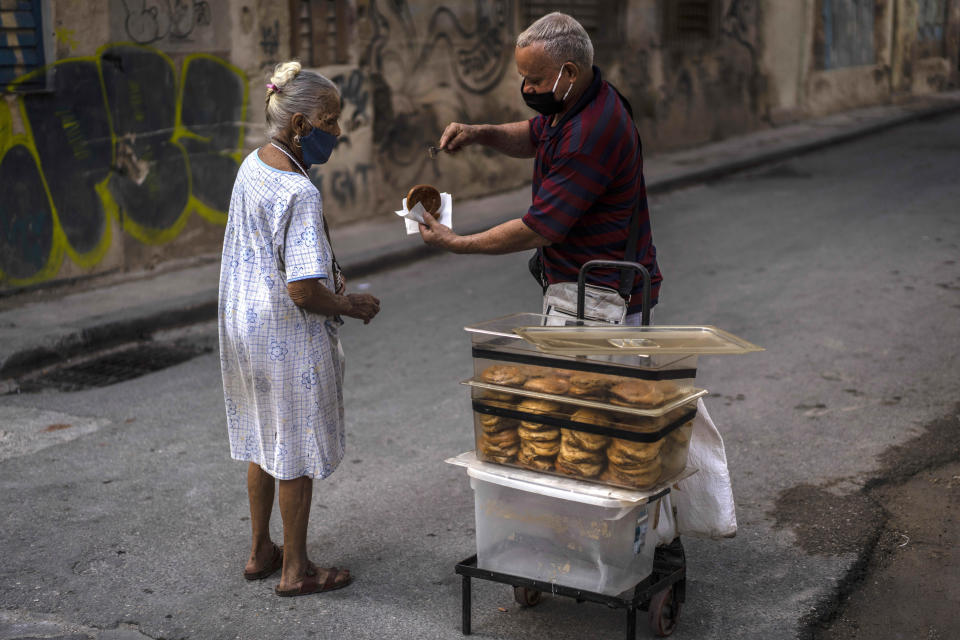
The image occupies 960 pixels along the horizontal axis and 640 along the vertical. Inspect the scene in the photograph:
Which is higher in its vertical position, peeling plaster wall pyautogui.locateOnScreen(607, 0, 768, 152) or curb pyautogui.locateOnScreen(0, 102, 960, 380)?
peeling plaster wall pyautogui.locateOnScreen(607, 0, 768, 152)

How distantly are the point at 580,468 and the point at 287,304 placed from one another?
1.10 m

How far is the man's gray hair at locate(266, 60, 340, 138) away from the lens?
350cm

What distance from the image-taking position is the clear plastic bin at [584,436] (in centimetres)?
314

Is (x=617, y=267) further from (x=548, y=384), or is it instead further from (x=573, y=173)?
(x=548, y=384)

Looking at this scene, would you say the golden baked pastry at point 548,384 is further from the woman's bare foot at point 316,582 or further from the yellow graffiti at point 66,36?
the yellow graffiti at point 66,36

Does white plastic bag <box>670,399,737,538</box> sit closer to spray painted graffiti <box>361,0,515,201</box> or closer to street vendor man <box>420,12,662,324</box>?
street vendor man <box>420,12,662,324</box>

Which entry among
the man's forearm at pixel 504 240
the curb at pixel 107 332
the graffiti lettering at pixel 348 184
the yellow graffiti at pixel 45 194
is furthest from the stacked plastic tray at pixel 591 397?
the graffiti lettering at pixel 348 184

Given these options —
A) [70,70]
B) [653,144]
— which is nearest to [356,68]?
[70,70]

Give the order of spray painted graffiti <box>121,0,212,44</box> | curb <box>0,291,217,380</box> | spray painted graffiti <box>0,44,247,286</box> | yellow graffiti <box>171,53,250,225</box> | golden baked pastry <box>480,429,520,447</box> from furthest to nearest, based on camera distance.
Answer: yellow graffiti <box>171,53,250,225</box> → spray painted graffiti <box>121,0,212,44</box> → spray painted graffiti <box>0,44,247,286</box> → curb <box>0,291,217,380</box> → golden baked pastry <box>480,429,520,447</box>

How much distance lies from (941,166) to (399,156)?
6913mm

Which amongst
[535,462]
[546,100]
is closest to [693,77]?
[546,100]

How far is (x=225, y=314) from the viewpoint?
12.0ft

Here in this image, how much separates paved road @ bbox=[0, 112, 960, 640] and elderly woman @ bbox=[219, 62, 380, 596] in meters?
0.51

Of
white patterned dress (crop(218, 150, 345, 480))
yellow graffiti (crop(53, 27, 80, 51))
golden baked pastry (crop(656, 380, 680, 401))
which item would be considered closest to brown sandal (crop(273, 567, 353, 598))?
white patterned dress (crop(218, 150, 345, 480))
